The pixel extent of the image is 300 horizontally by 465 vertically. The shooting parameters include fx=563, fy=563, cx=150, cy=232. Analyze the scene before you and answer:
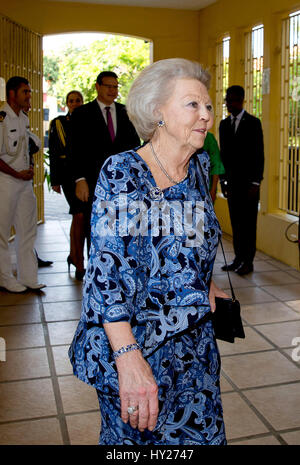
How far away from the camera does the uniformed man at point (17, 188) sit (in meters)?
4.85

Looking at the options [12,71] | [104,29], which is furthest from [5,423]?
[104,29]

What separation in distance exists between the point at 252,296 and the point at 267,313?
493 millimetres

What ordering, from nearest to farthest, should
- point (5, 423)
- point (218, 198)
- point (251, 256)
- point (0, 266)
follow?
1. point (5, 423)
2. point (0, 266)
3. point (251, 256)
4. point (218, 198)

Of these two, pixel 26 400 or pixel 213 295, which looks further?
pixel 26 400

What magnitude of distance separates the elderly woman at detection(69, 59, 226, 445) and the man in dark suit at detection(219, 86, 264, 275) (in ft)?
13.7

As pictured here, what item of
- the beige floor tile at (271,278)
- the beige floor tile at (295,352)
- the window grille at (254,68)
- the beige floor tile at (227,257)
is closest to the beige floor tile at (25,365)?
the beige floor tile at (295,352)

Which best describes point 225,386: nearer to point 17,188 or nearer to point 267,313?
point 267,313

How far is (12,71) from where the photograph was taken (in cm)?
753

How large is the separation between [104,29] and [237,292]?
5.37 metres

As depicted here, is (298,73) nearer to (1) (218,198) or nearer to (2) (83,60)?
(1) (218,198)

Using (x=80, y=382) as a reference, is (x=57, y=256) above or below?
above

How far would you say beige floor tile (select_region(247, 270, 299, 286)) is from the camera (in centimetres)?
556

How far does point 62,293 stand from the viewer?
17.0 ft

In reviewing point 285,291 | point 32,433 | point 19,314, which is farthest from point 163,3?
point 32,433
